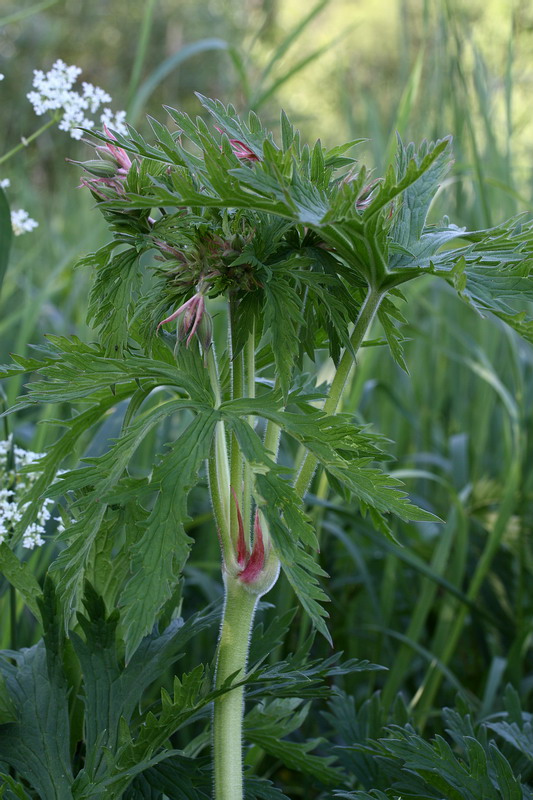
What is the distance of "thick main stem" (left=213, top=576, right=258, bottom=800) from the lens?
814 mm

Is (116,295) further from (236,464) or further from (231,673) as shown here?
(231,673)

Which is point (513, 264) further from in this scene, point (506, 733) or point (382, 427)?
point (382, 427)

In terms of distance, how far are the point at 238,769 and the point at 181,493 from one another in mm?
318

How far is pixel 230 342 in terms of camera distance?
83 cm

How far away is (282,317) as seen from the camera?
748mm

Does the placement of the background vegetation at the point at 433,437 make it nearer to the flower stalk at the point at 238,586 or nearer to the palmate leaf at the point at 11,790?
the flower stalk at the point at 238,586

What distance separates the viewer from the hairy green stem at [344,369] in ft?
2.67

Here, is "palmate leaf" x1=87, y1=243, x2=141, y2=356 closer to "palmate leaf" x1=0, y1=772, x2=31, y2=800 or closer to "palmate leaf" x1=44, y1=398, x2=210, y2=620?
"palmate leaf" x1=44, y1=398, x2=210, y2=620

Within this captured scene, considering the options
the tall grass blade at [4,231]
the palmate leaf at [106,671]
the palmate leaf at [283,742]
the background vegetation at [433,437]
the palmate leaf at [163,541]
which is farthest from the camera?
the background vegetation at [433,437]

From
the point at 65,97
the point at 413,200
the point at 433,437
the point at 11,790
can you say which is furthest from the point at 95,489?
the point at 433,437

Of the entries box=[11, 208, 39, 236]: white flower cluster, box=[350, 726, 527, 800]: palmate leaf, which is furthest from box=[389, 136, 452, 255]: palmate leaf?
box=[11, 208, 39, 236]: white flower cluster

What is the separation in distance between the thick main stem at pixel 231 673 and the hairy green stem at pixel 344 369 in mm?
126

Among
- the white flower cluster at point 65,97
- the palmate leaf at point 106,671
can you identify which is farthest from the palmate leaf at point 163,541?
the white flower cluster at point 65,97

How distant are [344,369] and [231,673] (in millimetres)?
329
